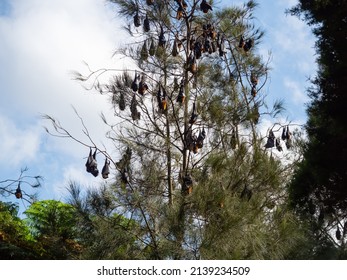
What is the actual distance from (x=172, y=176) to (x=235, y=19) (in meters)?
3.18

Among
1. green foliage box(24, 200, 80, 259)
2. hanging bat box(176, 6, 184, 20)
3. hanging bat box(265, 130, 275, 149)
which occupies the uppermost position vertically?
hanging bat box(176, 6, 184, 20)

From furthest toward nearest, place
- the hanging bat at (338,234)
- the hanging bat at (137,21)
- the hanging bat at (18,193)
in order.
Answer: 1. the hanging bat at (137,21)
2. the hanging bat at (18,193)
3. the hanging bat at (338,234)

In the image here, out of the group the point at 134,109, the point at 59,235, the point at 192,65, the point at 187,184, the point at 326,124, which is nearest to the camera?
the point at 326,124

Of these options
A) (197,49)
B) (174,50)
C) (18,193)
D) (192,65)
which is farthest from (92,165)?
(197,49)

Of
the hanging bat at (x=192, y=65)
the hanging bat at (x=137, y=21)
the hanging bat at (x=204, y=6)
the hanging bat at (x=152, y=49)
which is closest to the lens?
the hanging bat at (x=192, y=65)

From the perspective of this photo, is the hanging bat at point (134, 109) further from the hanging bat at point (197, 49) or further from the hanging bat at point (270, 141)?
the hanging bat at point (270, 141)

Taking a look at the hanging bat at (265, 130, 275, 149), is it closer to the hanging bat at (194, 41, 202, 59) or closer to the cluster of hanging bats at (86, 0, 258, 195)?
the cluster of hanging bats at (86, 0, 258, 195)

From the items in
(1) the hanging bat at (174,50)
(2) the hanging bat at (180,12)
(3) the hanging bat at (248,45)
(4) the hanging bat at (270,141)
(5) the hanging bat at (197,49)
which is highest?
(2) the hanging bat at (180,12)

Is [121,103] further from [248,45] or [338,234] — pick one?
[338,234]

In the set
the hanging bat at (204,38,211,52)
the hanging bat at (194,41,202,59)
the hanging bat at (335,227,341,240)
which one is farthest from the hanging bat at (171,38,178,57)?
the hanging bat at (335,227,341,240)

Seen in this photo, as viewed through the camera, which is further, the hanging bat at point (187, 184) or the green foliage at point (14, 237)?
the green foliage at point (14, 237)

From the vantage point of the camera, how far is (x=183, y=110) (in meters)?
8.34

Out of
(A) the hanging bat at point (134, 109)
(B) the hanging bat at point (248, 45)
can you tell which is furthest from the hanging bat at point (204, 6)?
(A) the hanging bat at point (134, 109)

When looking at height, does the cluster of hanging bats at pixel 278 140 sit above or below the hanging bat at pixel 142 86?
below
